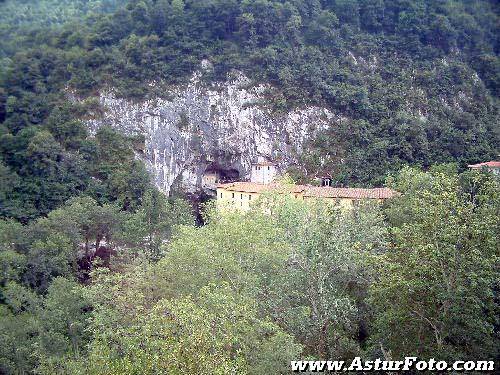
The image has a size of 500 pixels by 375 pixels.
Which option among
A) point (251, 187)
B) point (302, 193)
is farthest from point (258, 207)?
point (251, 187)

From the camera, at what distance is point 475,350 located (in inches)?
547

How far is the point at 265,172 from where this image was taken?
1980 inches

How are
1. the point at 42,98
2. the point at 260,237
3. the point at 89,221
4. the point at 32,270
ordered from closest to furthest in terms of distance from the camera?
1. the point at 260,237
2. the point at 32,270
3. the point at 89,221
4. the point at 42,98

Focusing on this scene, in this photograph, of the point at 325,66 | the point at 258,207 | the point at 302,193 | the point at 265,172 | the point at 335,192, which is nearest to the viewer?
the point at 258,207

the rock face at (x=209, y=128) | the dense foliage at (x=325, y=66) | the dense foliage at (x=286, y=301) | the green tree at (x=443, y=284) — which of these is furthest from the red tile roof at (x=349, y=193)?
the green tree at (x=443, y=284)

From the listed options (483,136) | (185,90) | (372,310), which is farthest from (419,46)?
(372,310)

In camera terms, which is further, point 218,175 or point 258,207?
point 218,175

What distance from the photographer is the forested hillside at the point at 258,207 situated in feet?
46.7

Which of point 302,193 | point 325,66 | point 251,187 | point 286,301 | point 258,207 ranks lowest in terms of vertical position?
point 286,301

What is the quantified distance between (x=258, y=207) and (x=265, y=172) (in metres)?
17.3

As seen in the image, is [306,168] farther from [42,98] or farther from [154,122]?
[42,98]

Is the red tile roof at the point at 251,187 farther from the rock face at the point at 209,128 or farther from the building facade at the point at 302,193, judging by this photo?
the rock face at the point at 209,128

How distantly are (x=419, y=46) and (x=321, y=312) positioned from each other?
50.6 metres

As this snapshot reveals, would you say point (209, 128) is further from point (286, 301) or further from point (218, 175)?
point (286, 301)
